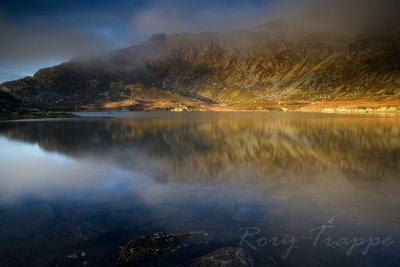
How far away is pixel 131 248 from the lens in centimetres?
1098

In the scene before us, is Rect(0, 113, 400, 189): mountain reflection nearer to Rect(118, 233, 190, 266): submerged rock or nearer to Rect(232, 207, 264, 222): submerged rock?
Rect(232, 207, 264, 222): submerged rock

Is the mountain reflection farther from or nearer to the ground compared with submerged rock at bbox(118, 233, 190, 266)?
nearer to the ground

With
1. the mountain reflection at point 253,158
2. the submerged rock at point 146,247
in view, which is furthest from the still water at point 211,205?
the submerged rock at point 146,247

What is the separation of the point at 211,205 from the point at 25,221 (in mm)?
8353

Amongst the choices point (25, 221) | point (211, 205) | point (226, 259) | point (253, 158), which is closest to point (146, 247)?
point (226, 259)

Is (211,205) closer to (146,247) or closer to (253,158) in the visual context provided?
(146,247)

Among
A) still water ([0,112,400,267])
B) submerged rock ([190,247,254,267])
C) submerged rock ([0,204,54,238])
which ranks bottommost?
still water ([0,112,400,267])

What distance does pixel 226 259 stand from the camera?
10406 mm

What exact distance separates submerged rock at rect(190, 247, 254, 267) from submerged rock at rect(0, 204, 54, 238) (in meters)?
7.19

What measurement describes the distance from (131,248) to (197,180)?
35.7ft

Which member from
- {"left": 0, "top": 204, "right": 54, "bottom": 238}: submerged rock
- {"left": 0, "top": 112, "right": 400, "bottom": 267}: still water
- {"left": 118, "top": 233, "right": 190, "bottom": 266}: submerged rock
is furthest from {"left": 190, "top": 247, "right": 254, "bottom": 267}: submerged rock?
{"left": 0, "top": 204, "right": 54, "bottom": 238}: submerged rock

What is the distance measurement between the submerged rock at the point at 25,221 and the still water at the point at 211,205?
0.04 metres

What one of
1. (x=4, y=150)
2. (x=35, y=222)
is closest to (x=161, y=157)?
(x=35, y=222)

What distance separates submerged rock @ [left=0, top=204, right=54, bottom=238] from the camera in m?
13.3
